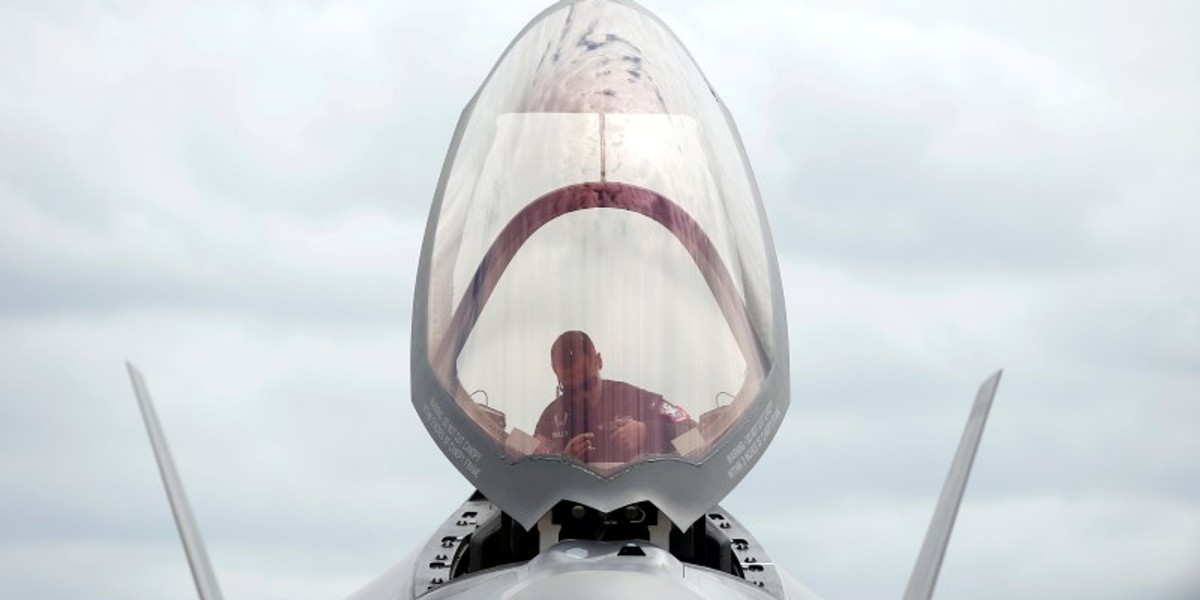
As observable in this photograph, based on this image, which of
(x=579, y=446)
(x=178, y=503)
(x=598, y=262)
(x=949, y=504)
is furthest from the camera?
(x=178, y=503)

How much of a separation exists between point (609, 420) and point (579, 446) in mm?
228

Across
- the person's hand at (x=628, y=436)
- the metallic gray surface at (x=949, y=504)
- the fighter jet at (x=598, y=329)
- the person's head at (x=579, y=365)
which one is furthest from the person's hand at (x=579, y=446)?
the metallic gray surface at (x=949, y=504)

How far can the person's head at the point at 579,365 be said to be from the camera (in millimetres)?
14523

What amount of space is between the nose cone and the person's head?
1 cm

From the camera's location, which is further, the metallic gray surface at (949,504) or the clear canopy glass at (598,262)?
the metallic gray surface at (949,504)

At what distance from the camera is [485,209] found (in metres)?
15.3

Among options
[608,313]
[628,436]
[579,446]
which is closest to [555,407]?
[579,446]

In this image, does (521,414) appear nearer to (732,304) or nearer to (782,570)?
(732,304)

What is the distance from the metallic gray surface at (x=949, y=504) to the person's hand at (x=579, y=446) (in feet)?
7.44

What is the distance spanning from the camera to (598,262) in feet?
48.2

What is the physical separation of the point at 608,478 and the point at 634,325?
866 millimetres

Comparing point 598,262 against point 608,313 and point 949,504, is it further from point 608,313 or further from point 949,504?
point 949,504

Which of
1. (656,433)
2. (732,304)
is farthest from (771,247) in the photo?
(656,433)

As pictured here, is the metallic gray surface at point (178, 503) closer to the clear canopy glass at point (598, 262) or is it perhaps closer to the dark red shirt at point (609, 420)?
the clear canopy glass at point (598, 262)
